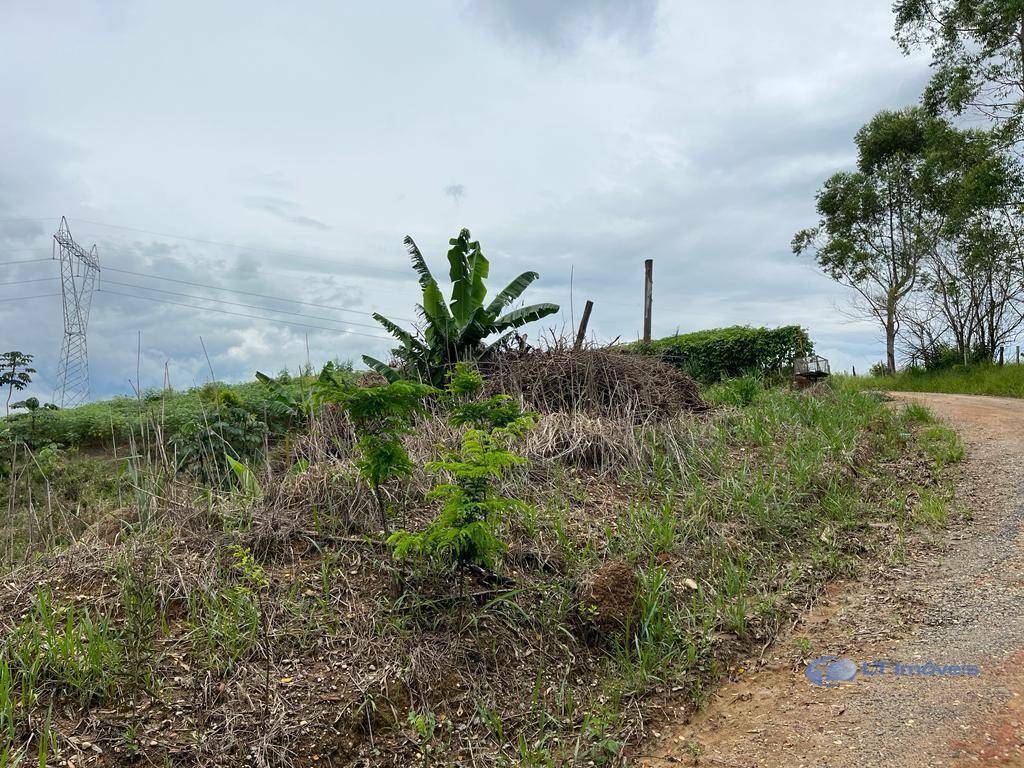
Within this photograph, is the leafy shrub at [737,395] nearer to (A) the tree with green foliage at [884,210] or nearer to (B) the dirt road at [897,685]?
(B) the dirt road at [897,685]

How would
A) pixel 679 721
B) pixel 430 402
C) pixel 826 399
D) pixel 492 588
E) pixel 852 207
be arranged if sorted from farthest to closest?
pixel 852 207 < pixel 826 399 < pixel 430 402 < pixel 492 588 < pixel 679 721

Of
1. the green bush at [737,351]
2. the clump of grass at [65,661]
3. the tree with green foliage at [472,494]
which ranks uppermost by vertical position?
the green bush at [737,351]

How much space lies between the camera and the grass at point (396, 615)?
334 centimetres

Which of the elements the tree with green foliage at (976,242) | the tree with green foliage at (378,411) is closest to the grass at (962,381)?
the tree with green foliage at (976,242)

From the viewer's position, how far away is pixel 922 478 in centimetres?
701

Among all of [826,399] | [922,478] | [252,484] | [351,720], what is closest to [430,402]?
[252,484]

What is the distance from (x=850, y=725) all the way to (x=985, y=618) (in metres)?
1.63

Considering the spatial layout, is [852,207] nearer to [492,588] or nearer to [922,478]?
[922,478]

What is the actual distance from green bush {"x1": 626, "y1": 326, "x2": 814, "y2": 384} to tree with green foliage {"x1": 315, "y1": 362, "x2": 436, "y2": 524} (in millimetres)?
11528

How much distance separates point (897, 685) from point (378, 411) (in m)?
3.10

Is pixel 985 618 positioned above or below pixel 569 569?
below

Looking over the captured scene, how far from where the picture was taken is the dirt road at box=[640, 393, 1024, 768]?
3201 mm

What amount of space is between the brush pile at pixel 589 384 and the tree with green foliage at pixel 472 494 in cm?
336

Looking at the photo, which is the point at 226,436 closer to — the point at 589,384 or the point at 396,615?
the point at 589,384
